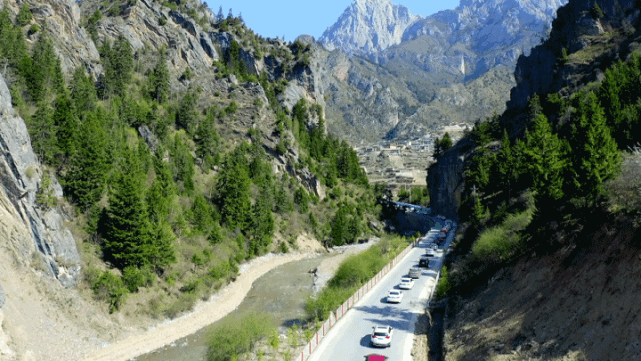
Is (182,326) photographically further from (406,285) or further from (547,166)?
(547,166)

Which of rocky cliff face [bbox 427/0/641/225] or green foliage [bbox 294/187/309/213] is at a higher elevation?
rocky cliff face [bbox 427/0/641/225]

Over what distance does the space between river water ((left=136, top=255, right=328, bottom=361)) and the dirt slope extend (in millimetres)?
18603

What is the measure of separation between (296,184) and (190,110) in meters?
27.9

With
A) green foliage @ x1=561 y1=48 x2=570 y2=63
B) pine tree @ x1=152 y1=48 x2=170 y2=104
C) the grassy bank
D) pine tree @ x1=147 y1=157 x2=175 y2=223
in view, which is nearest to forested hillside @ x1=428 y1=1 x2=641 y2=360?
the grassy bank

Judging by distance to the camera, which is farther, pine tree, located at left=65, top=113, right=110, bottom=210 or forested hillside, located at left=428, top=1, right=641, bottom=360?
pine tree, located at left=65, top=113, right=110, bottom=210

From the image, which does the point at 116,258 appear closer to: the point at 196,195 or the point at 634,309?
the point at 196,195

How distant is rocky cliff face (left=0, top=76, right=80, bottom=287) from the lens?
35.9 m

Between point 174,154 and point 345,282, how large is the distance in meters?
40.2

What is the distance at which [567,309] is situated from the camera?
66.9 ft

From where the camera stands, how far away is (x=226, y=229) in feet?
229

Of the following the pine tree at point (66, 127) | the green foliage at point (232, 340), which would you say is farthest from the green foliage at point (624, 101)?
the pine tree at point (66, 127)

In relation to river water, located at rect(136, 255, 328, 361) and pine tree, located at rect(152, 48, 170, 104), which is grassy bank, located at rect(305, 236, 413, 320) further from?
pine tree, located at rect(152, 48, 170, 104)

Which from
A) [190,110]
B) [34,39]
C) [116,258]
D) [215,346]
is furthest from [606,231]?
[34,39]

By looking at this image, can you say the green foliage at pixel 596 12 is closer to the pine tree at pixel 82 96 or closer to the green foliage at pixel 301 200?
the green foliage at pixel 301 200
